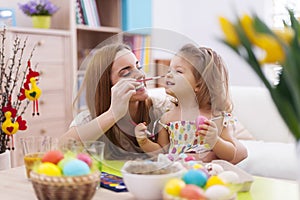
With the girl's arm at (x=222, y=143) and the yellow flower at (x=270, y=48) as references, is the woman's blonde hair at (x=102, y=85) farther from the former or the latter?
the yellow flower at (x=270, y=48)

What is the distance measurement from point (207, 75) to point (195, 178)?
0.53 meters

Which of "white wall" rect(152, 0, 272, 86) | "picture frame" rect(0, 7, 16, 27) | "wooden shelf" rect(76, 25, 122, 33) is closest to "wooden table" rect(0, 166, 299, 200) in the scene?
"picture frame" rect(0, 7, 16, 27)

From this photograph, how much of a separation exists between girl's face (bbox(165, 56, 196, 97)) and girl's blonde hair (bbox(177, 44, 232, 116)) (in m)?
0.01

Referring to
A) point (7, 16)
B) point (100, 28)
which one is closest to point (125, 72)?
point (7, 16)

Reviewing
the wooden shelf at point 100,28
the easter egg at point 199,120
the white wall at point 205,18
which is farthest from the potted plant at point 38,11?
the easter egg at point 199,120

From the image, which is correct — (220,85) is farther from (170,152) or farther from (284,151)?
(284,151)

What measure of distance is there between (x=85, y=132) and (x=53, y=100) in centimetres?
167

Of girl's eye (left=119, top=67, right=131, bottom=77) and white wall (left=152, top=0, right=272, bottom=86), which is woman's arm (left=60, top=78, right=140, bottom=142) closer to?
girl's eye (left=119, top=67, right=131, bottom=77)

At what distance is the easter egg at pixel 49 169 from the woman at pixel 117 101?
36 centimetres

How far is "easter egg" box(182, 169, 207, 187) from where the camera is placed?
83 cm

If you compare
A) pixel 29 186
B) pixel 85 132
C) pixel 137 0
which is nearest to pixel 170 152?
pixel 85 132

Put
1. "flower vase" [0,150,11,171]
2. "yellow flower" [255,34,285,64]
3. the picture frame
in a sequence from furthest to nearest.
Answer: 1. the picture frame
2. "flower vase" [0,150,11,171]
3. "yellow flower" [255,34,285,64]

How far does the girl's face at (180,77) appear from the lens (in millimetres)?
1259

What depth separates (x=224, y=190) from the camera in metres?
0.83
